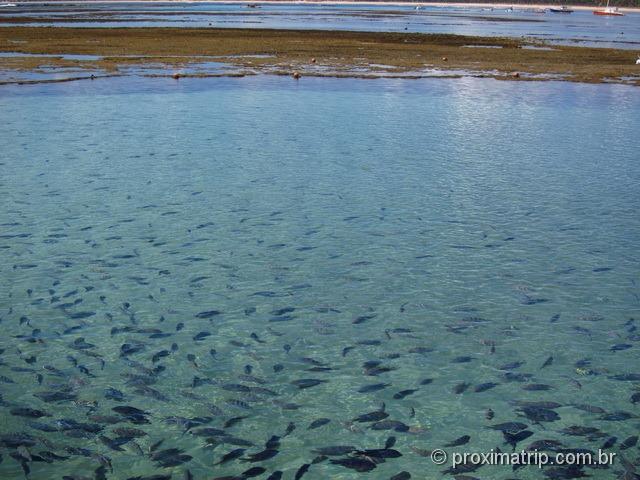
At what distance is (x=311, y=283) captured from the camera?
493 inches

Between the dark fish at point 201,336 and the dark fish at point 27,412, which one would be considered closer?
the dark fish at point 27,412

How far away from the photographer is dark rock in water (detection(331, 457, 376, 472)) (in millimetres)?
7730

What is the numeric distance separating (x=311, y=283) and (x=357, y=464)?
5.16 meters

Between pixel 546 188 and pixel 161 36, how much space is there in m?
64.6

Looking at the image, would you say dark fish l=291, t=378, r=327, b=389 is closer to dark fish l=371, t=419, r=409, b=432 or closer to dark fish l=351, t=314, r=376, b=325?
dark fish l=371, t=419, r=409, b=432

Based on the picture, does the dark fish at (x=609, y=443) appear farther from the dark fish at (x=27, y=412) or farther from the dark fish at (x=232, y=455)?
the dark fish at (x=27, y=412)

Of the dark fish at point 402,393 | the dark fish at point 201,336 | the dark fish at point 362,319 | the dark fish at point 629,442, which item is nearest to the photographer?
the dark fish at point 629,442

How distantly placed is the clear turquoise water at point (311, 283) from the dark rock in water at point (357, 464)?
0.27ft

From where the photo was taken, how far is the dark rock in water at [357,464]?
7.73 m

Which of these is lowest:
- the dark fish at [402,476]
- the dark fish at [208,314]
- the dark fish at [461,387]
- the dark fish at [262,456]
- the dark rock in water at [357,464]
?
the dark fish at [402,476]

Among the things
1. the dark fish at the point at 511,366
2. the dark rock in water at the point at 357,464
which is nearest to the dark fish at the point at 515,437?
the dark fish at the point at 511,366

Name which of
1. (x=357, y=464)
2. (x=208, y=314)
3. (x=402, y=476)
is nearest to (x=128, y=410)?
(x=208, y=314)

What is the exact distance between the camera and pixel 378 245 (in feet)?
47.8

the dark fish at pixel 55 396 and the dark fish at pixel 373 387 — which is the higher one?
the dark fish at pixel 55 396
